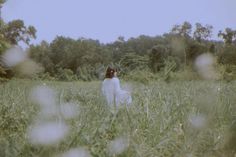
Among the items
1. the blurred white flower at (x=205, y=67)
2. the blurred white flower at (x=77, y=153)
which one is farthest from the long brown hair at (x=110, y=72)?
the blurred white flower at (x=77, y=153)

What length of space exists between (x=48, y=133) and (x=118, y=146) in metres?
0.46

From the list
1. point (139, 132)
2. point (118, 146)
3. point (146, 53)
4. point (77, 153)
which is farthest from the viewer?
point (146, 53)

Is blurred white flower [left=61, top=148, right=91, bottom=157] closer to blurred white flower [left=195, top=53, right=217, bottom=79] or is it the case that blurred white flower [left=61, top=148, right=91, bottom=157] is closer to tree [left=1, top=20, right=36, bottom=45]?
blurred white flower [left=195, top=53, right=217, bottom=79]

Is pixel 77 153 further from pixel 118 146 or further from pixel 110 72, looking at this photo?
pixel 110 72

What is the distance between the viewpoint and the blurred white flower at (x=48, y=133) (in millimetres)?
2352

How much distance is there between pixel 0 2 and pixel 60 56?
4.87 m

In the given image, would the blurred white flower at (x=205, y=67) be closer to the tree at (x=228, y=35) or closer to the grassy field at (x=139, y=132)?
the grassy field at (x=139, y=132)

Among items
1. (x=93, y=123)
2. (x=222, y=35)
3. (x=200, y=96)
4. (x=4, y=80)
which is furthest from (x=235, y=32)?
(x=93, y=123)

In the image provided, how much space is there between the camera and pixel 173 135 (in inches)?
110

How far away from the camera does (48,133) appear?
7.91 ft

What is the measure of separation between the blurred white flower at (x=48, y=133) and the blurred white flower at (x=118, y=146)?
0.31 metres

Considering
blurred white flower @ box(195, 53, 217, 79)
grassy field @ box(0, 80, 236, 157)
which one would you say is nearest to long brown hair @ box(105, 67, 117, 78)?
blurred white flower @ box(195, 53, 217, 79)

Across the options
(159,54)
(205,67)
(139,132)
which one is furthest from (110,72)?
(139,132)

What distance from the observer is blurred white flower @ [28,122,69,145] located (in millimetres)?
2352
